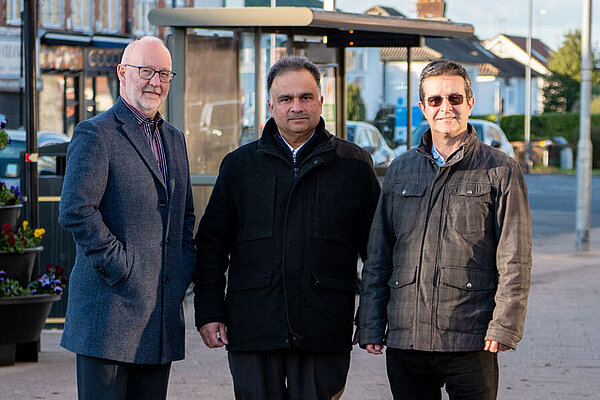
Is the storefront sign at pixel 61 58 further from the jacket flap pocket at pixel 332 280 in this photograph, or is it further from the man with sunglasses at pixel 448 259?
the man with sunglasses at pixel 448 259

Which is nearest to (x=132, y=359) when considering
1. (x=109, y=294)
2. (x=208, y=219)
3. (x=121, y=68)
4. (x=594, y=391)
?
(x=109, y=294)

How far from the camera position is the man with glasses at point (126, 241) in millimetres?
4203

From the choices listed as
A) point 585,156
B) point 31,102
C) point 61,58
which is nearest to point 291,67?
point 31,102

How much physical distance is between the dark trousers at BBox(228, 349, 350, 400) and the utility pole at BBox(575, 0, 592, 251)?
12133mm

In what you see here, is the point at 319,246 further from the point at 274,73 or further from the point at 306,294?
the point at 274,73

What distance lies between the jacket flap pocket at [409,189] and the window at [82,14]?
33742 millimetres

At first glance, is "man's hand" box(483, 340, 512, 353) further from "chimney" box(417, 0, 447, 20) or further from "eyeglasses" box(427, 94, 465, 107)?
"chimney" box(417, 0, 447, 20)

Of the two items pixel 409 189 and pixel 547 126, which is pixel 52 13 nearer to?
pixel 547 126

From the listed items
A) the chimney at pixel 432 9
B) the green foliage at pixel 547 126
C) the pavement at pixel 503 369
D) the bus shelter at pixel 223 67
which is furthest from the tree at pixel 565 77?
the pavement at pixel 503 369

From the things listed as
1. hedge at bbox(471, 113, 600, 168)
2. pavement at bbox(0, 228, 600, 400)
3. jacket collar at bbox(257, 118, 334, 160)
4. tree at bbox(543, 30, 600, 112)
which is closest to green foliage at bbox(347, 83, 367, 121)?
pavement at bbox(0, 228, 600, 400)

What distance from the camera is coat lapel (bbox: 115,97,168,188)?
14.2ft

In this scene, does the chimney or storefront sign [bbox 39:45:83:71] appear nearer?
the chimney

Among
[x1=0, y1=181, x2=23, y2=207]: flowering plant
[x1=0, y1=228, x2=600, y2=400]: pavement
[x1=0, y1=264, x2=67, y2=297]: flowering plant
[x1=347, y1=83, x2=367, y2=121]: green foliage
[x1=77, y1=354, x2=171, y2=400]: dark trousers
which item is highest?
[x1=347, y1=83, x2=367, y2=121]: green foliage

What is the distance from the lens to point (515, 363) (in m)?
8.05
